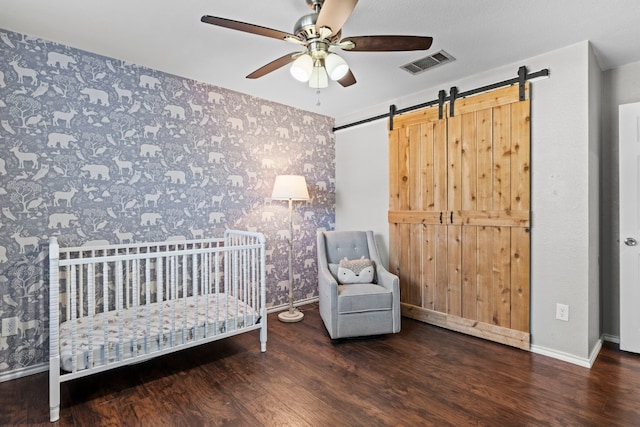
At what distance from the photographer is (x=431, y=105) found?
11.0 feet

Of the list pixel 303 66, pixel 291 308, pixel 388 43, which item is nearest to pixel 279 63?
pixel 303 66

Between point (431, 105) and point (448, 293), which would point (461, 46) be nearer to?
point (431, 105)

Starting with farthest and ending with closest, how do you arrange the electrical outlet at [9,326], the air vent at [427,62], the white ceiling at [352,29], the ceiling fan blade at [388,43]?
the air vent at [427,62]
the electrical outlet at [9,326]
the white ceiling at [352,29]
the ceiling fan blade at [388,43]

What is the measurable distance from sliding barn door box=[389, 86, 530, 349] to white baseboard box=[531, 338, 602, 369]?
0.29 feet

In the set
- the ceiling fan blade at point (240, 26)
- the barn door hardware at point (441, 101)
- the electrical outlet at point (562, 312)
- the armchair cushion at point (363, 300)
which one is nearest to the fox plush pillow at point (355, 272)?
the armchair cushion at point (363, 300)

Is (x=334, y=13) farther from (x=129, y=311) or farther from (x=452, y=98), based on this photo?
(x=129, y=311)

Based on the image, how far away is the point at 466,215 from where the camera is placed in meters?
3.07

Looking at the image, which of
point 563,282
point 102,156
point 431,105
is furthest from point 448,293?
point 102,156

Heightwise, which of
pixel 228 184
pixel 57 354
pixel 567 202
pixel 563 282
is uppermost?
pixel 228 184

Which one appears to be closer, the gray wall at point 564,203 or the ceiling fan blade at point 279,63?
the ceiling fan blade at point 279,63

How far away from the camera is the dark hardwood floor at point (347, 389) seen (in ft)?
6.09

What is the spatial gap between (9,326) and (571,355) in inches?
154

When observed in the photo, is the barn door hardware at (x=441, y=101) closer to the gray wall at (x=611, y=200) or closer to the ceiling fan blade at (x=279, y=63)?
the gray wall at (x=611, y=200)

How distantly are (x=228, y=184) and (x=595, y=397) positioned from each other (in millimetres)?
3211
